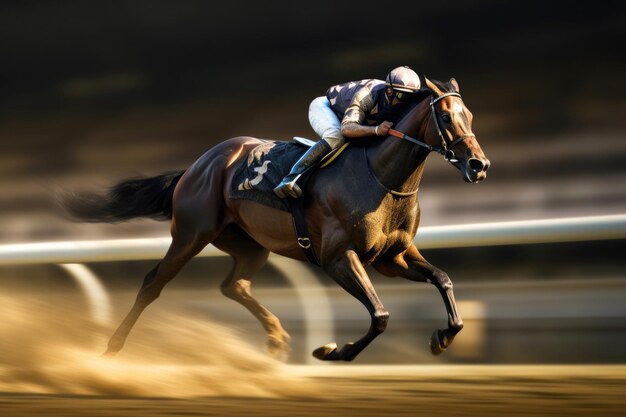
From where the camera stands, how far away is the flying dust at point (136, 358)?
5582mm

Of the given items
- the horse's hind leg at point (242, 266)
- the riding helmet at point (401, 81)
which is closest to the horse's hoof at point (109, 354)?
the horse's hind leg at point (242, 266)

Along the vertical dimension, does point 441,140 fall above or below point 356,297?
above

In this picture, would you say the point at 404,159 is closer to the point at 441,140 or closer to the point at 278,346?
the point at 441,140

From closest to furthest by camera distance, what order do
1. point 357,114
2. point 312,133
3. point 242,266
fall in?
1. point 357,114
2. point 242,266
3. point 312,133

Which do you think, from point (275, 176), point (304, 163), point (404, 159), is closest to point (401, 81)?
point (404, 159)

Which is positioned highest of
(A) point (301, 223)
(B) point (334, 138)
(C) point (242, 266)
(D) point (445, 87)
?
(D) point (445, 87)

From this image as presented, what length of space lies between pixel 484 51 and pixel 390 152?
4.84 feet

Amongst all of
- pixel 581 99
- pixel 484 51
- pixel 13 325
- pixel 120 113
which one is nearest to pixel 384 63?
pixel 484 51

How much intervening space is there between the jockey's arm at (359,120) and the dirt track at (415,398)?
4.15 ft

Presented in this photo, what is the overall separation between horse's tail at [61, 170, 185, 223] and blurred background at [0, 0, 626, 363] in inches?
10.0

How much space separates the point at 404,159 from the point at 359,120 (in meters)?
0.31

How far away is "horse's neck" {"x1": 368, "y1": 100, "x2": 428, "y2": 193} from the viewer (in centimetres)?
510

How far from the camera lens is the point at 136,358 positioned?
20.3 feet

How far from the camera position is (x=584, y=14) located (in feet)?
20.1
